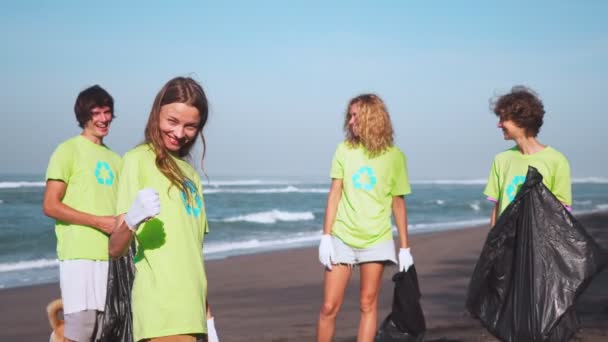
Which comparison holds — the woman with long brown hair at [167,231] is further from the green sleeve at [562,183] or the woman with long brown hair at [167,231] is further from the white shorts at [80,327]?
the green sleeve at [562,183]

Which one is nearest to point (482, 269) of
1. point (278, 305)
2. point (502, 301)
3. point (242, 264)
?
point (502, 301)

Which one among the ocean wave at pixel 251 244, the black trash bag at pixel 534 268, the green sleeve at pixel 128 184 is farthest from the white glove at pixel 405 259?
the ocean wave at pixel 251 244

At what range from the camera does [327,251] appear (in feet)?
18.2

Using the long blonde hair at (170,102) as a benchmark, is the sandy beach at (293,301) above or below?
below

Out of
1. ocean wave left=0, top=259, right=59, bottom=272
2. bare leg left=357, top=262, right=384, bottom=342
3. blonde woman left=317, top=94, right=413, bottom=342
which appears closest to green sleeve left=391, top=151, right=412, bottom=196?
blonde woman left=317, top=94, right=413, bottom=342

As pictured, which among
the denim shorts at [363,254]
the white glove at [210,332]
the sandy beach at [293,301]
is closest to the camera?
the white glove at [210,332]

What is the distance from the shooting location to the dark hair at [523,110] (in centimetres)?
534

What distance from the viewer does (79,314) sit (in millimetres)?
4664

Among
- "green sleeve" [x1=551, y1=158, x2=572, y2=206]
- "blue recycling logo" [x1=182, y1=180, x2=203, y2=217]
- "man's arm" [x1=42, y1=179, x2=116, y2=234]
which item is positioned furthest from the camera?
"green sleeve" [x1=551, y1=158, x2=572, y2=206]

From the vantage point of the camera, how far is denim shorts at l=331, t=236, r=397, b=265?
18.1ft

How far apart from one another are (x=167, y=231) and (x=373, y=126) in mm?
2713

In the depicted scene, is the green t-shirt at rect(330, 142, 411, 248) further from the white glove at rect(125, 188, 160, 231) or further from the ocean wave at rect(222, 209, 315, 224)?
the ocean wave at rect(222, 209, 315, 224)

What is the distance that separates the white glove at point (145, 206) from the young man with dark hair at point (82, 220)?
1.83 meters

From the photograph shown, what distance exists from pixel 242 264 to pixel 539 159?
27.5 ft
